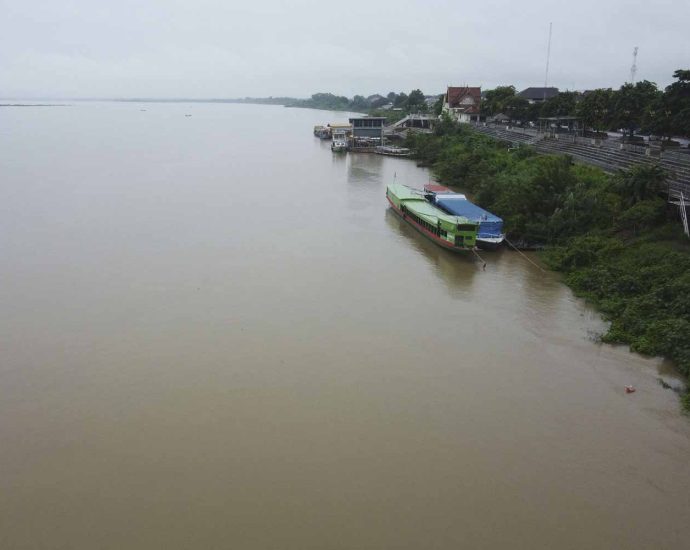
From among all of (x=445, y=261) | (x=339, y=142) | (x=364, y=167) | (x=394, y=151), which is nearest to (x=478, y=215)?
(x=445, y=261)

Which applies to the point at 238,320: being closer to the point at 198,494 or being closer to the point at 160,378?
the point at 160,378

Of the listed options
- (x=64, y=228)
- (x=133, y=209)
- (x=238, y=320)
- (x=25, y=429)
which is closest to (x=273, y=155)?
(x=133, y=209)

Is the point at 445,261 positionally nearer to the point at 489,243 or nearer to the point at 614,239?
the point at 489,243

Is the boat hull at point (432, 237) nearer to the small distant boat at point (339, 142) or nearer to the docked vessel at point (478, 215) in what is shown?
the docked vessel at point (478, 215)

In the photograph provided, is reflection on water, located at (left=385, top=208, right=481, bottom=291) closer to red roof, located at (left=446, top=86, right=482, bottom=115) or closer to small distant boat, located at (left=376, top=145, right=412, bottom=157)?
small distant boat, located at (left=376, top=145, right=412, bottom=157)

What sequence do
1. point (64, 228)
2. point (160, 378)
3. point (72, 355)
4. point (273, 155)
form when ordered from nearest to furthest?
1. point (160, 378)
2. point (72, 355)
3. point (64, 228)
4. point (273, 155)

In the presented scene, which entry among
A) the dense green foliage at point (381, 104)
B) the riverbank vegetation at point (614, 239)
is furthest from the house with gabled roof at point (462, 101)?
the riverbank vegetation at point (614, 239)
